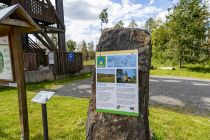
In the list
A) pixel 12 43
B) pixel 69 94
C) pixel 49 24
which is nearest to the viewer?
pixel 12 43

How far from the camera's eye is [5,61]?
3281 mm

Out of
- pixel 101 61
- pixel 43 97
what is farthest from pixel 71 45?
pixel 101 61

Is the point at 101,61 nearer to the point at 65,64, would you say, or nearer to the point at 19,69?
the point at 19,69

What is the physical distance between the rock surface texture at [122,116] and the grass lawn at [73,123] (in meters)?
1.00

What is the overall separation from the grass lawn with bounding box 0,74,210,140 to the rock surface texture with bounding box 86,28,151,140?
3.29ft

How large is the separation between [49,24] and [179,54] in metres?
10.7

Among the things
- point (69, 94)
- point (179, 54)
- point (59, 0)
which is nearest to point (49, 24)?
point (59, 0)

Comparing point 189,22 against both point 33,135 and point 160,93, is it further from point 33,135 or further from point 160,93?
point 33,135

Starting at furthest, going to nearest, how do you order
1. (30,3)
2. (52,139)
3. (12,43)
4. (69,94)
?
(30,3)
(69,94)
(52,139)
(12,43)

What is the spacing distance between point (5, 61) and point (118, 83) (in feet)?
6.38

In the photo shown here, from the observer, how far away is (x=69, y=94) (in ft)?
24.1

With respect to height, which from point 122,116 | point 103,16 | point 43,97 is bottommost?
point 122,116

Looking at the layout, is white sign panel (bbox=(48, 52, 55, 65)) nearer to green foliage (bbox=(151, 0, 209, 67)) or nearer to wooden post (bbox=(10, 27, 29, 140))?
wooden post (bbox=(10, 27, 29, 140))

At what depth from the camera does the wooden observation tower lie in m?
10.6
